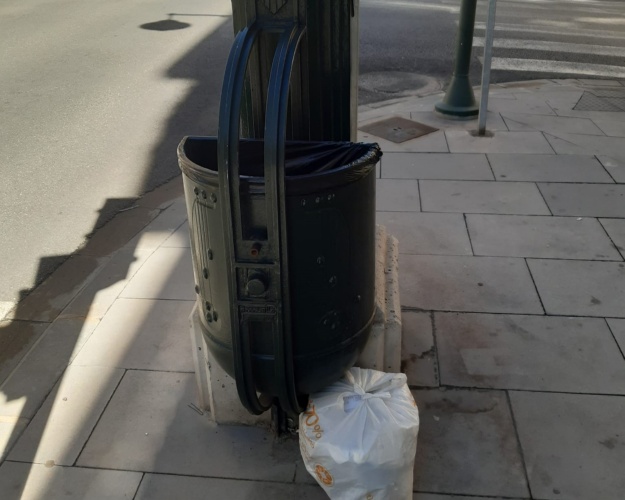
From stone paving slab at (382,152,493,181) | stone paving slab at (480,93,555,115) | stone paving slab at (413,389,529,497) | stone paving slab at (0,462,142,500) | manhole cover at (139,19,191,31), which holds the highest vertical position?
stone paving slab at (0,462,142,500)

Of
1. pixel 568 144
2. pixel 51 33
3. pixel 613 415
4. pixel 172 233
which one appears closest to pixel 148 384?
pixel 172 233

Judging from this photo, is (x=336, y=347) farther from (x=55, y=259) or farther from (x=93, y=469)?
(x=55, y=259)

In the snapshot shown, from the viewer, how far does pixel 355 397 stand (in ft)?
9.61

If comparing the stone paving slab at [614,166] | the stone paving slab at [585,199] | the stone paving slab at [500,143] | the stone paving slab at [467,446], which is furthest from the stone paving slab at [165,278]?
the stone paving slab at [614,166]

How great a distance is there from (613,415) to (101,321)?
10.2 feet

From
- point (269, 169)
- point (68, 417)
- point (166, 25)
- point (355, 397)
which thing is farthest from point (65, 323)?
point (166, 25)

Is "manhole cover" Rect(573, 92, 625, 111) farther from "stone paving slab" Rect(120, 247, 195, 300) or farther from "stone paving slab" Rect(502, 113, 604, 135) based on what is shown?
"stone paving slab" Rect(120, 247, 195, 300)

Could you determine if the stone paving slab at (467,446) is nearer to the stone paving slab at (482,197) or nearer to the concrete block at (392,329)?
the concrete block at (392,329)

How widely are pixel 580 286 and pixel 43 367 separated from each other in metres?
3.51

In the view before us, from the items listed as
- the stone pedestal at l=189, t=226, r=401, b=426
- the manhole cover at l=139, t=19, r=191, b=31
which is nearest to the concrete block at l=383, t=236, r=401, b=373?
the stone pedestal at l=189, t=226, r=401, b=426

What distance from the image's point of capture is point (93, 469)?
324cm

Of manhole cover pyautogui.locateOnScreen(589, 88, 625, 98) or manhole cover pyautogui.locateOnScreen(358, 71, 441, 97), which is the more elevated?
manhole cover pyautogui.locateOnScreen(589, 88, 625, 98)

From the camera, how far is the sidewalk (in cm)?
320

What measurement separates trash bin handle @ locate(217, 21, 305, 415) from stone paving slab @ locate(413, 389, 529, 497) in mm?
994
